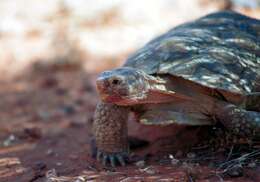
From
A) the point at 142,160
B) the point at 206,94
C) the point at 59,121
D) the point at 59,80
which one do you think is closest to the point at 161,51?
the point at 206,94

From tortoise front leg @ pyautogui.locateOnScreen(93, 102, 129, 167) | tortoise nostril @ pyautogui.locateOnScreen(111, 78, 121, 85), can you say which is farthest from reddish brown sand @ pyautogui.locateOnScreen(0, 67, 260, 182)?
tortoise nostril @ pyautogui.locateOnScreen(111, 78, 121, 85)

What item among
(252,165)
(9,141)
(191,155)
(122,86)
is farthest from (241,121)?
(9,141)

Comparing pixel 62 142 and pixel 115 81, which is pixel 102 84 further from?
pixel 62 142

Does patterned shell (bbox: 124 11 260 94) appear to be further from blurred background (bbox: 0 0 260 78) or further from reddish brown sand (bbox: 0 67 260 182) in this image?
blurred background (bbox: 0 0 260 78)

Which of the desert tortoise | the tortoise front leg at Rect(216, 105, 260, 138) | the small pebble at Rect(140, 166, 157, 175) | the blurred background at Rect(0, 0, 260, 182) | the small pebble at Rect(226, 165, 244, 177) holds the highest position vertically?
the blurred background at Rect(0, 0, 260, 182)

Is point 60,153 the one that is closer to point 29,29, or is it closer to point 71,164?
point 71,164

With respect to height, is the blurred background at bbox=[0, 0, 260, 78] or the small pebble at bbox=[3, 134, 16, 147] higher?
the blurred background at bbox=[0, 0, 260, 78]

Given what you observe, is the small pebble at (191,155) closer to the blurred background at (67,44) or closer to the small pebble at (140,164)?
the small pebble at (140,164)
